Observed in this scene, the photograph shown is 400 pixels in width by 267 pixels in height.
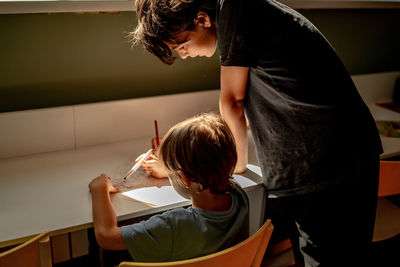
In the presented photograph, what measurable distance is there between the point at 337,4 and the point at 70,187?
1299 millimetres

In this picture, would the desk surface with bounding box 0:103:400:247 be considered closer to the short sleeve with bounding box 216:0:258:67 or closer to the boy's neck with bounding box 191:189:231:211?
the boy's neck with bounding box 191:189:231:211

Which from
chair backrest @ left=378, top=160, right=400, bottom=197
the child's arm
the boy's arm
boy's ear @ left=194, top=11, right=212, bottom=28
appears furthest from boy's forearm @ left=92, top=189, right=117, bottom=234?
chair backrest @ left=378, top=160, right=400, bottom=197

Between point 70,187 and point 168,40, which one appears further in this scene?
point 70,187

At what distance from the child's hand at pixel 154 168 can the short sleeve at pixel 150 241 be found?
1.18 ft

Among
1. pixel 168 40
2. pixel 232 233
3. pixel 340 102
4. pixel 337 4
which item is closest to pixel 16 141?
pixel 168 40

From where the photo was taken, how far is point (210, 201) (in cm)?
101

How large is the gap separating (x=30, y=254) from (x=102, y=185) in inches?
13.1

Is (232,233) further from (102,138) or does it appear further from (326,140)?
(102,138)

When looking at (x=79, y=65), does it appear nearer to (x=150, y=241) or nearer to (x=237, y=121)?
(x=237, y=121)

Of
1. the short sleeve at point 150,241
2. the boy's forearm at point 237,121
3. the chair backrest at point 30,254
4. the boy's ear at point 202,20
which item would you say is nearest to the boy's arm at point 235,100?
the boy's forearm at point 237,121

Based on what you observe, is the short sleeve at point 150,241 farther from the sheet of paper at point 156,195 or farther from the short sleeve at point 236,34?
the short sleeve at point 236,34

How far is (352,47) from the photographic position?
81.9 inches

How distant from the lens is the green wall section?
1.42m

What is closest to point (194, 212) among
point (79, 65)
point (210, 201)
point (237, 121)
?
point (210, 201)
